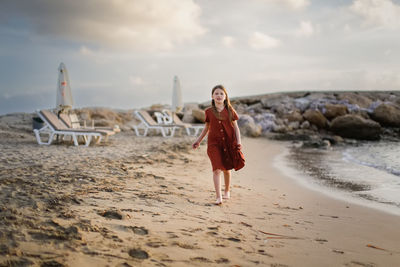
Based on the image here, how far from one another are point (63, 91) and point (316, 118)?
1450 cm

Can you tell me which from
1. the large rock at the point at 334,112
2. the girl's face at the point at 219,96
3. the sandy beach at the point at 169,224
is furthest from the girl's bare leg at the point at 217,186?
the large rock at the point at 334,112

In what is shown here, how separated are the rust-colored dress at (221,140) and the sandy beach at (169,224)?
1.71 ft

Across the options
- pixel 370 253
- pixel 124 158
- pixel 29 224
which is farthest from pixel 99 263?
pixel 124 158

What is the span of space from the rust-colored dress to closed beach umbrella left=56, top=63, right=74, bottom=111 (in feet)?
25.9

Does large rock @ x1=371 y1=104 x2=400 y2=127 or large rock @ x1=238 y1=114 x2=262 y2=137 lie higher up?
large rock @ x1=371 y1=104 x2=400 y2=127

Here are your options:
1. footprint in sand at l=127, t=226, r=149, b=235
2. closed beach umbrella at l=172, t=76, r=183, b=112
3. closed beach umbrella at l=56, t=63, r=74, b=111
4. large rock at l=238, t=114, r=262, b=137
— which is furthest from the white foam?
closed beach umbrella at l=172, t=76, r=183, b=112

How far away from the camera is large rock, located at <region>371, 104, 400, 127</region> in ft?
66.1

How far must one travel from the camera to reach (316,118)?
18.9m

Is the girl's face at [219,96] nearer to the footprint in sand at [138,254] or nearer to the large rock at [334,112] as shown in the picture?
the footprint in sand at [138,254]

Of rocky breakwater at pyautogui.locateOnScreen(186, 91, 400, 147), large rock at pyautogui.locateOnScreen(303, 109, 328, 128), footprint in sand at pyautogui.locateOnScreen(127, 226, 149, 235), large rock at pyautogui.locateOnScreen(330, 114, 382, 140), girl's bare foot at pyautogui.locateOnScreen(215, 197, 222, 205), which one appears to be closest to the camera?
footprint in sand at pyautogui.locateOnScreen(127, 226, 149, 235)

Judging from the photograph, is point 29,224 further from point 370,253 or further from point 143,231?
point 370,253

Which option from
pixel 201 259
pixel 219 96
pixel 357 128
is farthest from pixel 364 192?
pixel 357 128

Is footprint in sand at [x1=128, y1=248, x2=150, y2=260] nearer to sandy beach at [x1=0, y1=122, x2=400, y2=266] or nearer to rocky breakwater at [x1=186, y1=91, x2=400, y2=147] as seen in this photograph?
sandy beach at [x1=0, y1=122, x2=400, y2=266]

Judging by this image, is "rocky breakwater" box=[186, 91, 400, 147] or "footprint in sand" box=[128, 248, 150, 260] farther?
"rocky breakwater" box=[186, 91, 400, 147]
